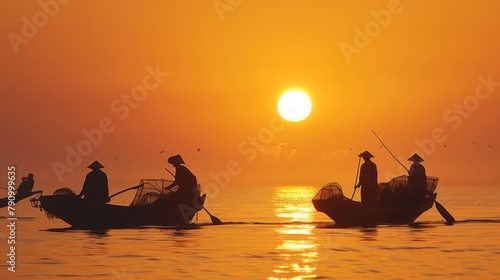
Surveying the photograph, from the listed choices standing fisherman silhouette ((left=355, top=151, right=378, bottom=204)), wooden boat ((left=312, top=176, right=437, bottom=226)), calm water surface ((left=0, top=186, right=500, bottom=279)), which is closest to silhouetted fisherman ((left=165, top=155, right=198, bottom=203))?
calm water surface ((left=0, top=186, right=500, bottom=279))

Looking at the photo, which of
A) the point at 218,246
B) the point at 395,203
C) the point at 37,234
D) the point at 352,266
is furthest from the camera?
the point at 395,203

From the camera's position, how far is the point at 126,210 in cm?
3447

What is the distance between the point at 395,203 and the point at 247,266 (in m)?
16.7

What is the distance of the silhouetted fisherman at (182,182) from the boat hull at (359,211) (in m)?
5.72

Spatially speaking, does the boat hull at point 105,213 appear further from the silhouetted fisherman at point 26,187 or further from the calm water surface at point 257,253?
the silhouetted fisherman at point 26,187

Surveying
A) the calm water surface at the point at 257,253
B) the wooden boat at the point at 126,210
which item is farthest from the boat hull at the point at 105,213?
the calm water surface at the point at 257,253

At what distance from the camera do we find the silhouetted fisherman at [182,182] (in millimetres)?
34812

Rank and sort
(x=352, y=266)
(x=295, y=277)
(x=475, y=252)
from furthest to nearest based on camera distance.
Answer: (x=475, y=252) < (x=352, y=266) < (x=295, y=277)

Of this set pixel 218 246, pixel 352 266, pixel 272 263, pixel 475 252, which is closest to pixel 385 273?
pixel 352 266

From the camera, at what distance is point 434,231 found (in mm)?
35500

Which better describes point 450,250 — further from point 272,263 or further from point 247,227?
point 247,227

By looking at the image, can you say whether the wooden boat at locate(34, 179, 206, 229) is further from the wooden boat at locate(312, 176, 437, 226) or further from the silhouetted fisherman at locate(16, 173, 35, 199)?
the silhouetted fisherman at locate(16, 173, 35, 199)

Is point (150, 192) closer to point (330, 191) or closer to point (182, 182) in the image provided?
point (182, 182)

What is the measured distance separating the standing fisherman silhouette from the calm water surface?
1368 mm
